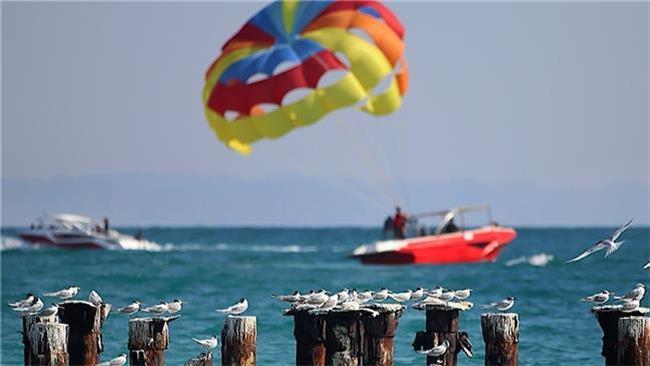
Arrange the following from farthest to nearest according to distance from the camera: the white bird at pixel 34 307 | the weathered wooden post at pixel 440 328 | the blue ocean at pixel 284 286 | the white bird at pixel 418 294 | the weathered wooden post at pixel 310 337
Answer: the blue ocean at pixel 284 286, the white bird at pixel 418 294, the white bird at pixel 34 307, the weathered wooden post at pixel 440 328, the weathered wooden post at pixel 310 337

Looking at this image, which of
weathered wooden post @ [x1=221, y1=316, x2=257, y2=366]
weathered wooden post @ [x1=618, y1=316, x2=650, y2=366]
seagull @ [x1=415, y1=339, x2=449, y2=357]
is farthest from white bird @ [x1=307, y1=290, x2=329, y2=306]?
weathered wooden post @ [x1=618, y1=316, x2=650, y2=366]

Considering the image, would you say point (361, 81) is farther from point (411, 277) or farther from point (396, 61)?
point (411, 277)

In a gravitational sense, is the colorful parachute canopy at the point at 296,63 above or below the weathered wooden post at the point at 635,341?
above

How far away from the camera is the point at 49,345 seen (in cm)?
1659

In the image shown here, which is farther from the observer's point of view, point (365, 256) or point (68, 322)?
point (365, 256)

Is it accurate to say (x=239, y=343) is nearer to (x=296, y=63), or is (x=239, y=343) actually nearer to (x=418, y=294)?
(x=418, y=294)

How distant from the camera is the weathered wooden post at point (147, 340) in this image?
1716 centimetres

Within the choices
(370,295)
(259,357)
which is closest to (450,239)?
(259,357)

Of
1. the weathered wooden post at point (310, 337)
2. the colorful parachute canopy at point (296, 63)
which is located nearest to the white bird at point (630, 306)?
the weathered wooden post at point (310, 337)

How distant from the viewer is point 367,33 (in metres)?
41.8

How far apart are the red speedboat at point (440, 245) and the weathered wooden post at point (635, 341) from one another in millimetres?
32850

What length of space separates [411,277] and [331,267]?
11.5 m

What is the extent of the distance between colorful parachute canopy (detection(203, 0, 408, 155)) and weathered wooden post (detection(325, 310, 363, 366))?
76.0ft

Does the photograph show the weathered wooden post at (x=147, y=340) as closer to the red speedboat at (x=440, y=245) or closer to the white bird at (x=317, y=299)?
the white bird at (x=317, y=299)
